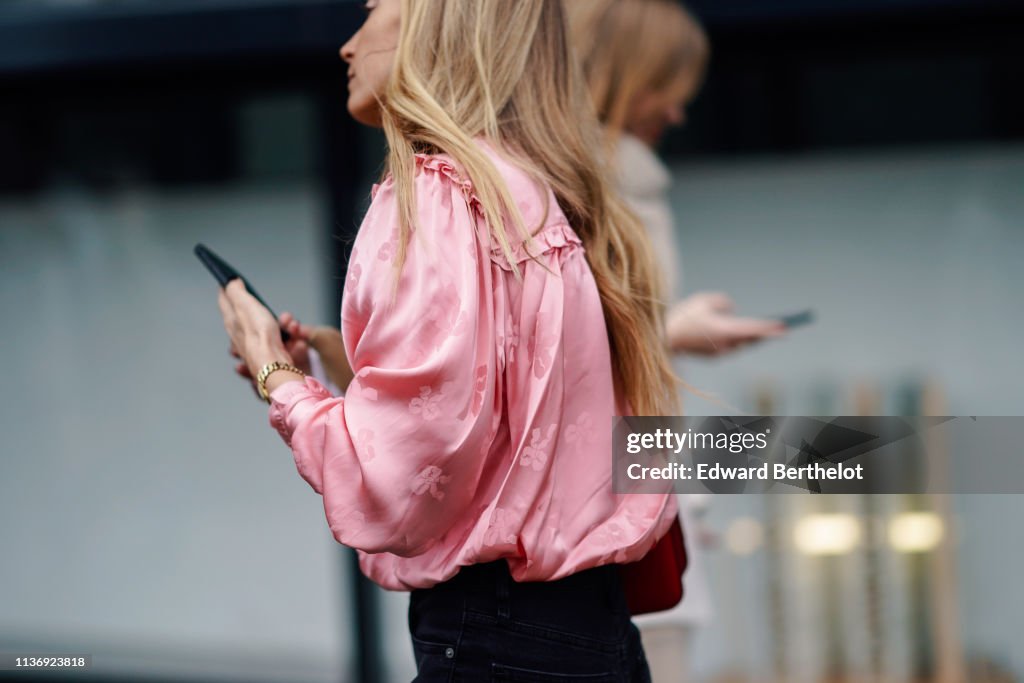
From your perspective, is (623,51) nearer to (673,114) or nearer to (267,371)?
(673,114)

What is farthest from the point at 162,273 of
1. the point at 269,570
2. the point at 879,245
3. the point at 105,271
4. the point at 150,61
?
the point at 879,245

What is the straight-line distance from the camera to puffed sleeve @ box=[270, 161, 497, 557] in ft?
4.69

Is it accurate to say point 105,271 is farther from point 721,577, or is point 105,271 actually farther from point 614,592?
point 614,592

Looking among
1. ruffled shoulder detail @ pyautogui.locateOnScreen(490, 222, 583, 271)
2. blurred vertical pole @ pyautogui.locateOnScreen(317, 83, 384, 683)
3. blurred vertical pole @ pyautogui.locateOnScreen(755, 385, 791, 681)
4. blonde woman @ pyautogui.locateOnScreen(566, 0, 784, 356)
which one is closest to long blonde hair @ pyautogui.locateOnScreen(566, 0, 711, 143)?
blonde woman @ pyautogui.locateOnScreen(566, 0, 784, 356)

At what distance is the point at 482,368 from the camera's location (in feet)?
4.83

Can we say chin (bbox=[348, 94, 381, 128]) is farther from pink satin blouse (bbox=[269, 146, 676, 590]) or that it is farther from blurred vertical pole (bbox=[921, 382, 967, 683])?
blurred vertical pole (bbox=[921, 382, 967, 683])

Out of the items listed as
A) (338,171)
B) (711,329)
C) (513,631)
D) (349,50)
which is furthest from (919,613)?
(349,50)

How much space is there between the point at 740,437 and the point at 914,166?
2.68 metres

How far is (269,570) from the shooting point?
186 inches

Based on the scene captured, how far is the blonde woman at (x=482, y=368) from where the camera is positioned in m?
1.44

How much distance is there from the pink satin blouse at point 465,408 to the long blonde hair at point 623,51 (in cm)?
118

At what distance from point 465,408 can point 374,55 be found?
561 mm

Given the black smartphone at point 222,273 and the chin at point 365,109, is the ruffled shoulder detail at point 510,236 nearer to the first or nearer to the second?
the chin at point 365,109

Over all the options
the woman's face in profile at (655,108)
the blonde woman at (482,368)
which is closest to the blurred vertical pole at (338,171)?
the woman's face in profile at (655,108)
